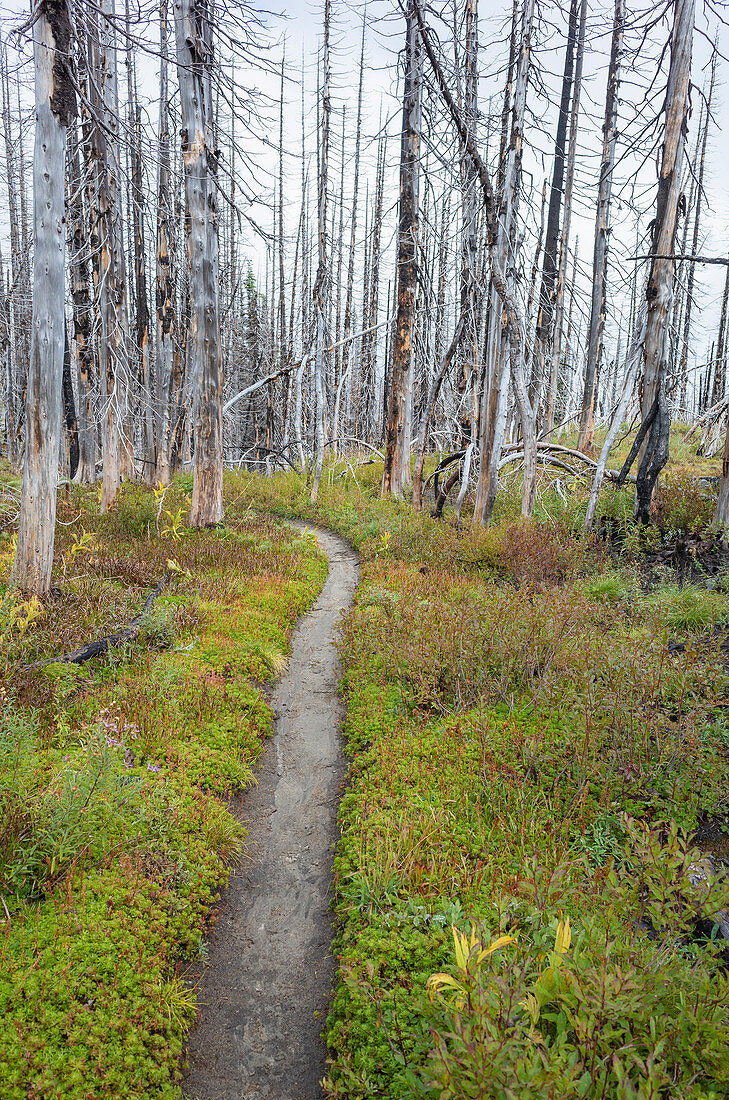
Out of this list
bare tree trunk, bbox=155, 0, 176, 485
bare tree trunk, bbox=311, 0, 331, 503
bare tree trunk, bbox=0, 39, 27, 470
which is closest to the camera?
bare tree trunk, bbox=311, 0, 331, 503

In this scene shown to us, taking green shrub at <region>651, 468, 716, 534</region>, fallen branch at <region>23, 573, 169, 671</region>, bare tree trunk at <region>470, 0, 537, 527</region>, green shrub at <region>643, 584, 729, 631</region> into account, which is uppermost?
bare tree trunk at <region>470, 0, 537, 527</region>

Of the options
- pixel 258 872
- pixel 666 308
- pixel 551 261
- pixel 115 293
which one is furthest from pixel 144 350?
pixel 258 872

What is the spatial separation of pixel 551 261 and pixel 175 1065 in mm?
16719

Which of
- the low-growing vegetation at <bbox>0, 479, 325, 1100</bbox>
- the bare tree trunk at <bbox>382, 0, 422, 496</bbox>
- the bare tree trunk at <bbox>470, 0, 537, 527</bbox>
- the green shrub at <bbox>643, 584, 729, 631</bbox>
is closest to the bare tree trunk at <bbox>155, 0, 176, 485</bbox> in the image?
the bare tree trunk at <bbox>382, 0, 422, 496</bbox>

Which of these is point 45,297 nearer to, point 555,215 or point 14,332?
point 555,215

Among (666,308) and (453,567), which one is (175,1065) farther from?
(666,308)

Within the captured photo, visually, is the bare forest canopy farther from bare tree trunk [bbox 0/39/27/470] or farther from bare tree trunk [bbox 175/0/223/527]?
bare tree trunk [bbox 0/39/27/470]

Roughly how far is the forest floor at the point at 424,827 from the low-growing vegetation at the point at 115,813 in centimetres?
2

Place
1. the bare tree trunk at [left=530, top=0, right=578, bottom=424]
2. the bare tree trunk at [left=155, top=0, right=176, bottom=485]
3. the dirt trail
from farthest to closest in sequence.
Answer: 1. the bare tree trunk at [left=155, top=0, right=176, bottom=485]
2. the bare tree trunk at [left=530, top=0, right=578, bottom=424]
3. the dirt trail

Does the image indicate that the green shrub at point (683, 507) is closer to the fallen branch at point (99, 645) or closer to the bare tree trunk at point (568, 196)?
the bare tree trunk at point (568, 196)

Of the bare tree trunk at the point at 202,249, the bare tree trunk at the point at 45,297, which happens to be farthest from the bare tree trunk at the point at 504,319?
the bare tree trunk at the point at 45,297

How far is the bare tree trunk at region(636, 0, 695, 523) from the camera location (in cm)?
857

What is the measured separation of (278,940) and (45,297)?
6.92 meters

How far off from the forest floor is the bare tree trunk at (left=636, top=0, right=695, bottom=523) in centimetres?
187
